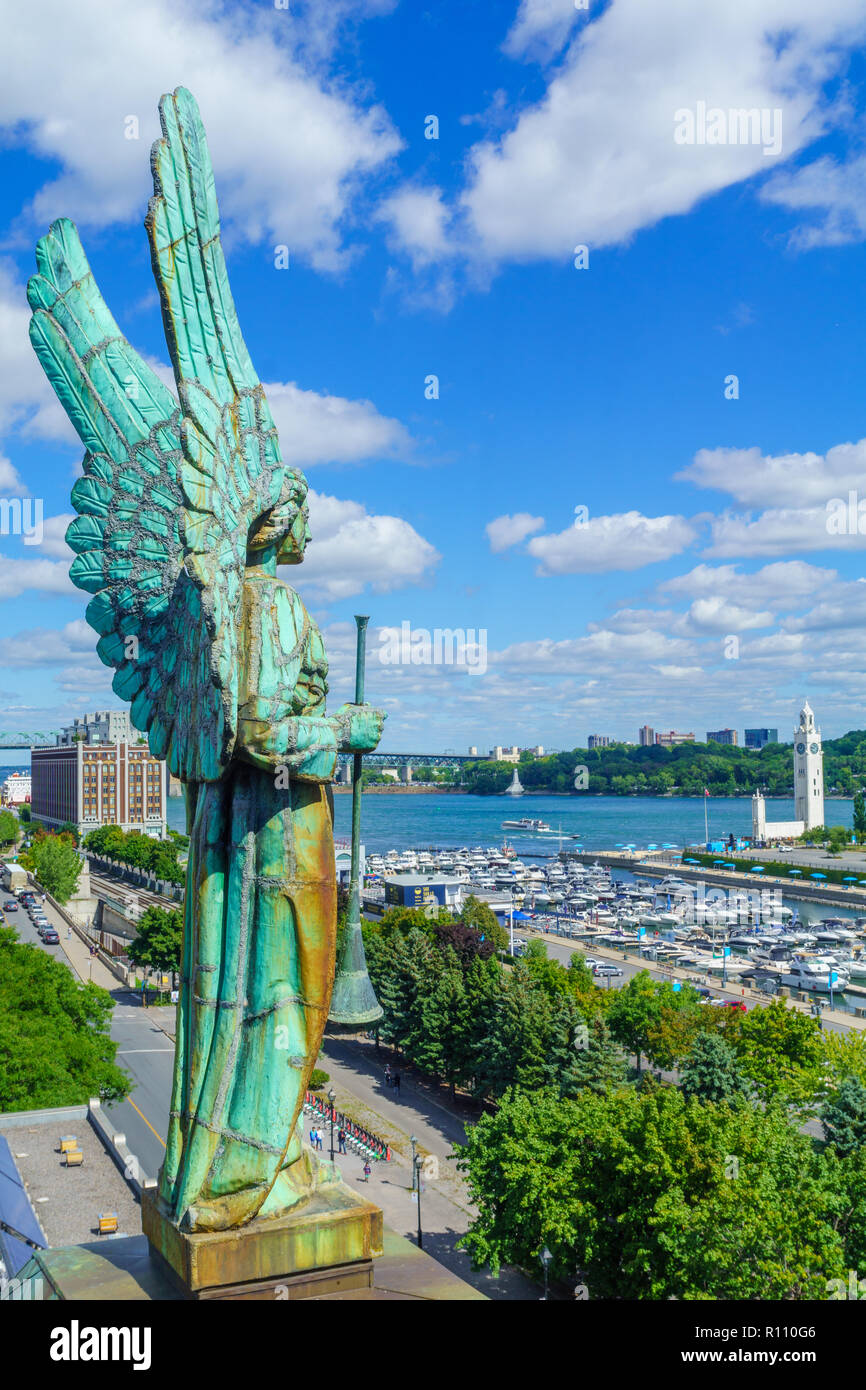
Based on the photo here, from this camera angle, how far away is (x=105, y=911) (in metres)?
91.1

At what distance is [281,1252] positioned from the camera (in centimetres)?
1291

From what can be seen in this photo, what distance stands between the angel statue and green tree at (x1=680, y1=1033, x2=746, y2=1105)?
21.3 m

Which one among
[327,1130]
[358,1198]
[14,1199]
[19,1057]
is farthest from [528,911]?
[358,1198]

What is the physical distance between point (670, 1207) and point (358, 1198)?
898cm

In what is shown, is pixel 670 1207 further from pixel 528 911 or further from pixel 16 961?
pixel 528 911

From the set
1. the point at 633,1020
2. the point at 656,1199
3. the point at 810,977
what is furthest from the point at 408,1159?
the point at 810,977

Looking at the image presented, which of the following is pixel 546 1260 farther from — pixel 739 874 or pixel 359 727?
pixel 739 874

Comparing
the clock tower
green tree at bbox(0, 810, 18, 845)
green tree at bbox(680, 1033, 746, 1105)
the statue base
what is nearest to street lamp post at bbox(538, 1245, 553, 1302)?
green tree at bbox(680, 1033, 746, 1105)

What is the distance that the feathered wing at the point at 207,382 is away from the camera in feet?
40.5

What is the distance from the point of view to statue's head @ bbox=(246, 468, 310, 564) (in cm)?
1389

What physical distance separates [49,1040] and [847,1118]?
76.4ft

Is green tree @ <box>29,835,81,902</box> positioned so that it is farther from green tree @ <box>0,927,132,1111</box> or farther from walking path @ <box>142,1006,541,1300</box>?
green tree @ <box>0,927,132,1111</box>

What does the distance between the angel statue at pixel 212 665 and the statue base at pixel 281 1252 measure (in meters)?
0.24

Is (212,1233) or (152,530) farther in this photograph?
(152,530)
